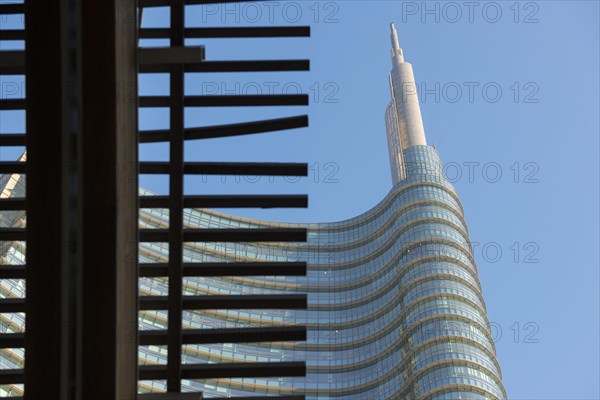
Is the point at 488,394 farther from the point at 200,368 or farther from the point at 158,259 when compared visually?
the point at 200,368

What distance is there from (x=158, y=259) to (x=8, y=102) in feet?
199

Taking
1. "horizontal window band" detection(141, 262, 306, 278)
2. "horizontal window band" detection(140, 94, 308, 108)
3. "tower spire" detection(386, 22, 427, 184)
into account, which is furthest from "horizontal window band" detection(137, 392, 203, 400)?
"tower spire" detection(386, 22, 427, 184)

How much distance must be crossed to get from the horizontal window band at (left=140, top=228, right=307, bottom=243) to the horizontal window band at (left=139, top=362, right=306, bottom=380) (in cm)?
170

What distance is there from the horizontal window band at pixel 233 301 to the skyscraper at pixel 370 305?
47.2 m

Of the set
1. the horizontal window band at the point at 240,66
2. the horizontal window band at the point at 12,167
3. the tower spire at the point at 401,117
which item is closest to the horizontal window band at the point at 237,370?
the horizontal window band at the point at 12,167

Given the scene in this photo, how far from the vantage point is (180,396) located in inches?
412

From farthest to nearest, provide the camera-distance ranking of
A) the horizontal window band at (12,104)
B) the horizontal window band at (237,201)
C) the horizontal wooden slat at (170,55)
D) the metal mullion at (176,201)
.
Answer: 1. the horizontal window band at (12,104)
2. the horizontal window band at (237,201)
3. the metal mullion at (176,201)
4. the horizontal wooden slat at (170,55)

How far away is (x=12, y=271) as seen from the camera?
11.3 m

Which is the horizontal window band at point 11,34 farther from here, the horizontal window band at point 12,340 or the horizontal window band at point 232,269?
the horizontal window band at point 12,340

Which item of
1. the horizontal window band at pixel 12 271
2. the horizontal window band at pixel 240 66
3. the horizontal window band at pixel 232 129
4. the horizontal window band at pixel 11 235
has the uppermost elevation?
the horizontal window band at pixel 240 66

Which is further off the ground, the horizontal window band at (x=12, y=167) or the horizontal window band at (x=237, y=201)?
the horizontal window band at (x=12, y=167)

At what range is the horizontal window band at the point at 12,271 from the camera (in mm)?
11133

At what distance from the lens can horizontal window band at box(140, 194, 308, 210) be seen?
34.7 ft

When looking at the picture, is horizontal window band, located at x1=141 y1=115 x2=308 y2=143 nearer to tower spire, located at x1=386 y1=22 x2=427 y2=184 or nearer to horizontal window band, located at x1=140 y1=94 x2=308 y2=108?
horizontal window band, located at x1=140 y1=94 x2=308 y2=108
